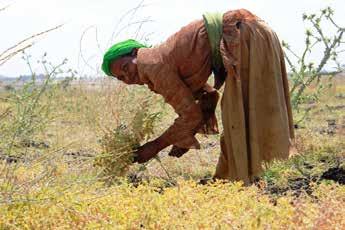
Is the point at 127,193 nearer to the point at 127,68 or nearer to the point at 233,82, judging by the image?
the point at 233,82

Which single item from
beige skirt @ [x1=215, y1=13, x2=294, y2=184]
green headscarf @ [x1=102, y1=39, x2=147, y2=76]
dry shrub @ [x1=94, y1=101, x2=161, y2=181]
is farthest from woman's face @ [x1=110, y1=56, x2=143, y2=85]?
beige skirt @ [x1=215, y1=13, x2=294, y2=184]

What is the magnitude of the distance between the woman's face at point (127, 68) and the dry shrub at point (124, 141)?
0.99 feet

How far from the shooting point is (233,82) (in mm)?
5188

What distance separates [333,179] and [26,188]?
286cm

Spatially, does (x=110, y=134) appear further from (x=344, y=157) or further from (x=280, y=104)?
(x=344, y=157)

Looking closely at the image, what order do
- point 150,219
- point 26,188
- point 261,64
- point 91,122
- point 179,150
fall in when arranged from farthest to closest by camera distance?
point 91,122 → point 179,150 → point 261,64 → point 26,188 → point 150,219

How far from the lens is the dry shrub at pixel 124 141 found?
513 cm

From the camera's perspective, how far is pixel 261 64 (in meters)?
5.21

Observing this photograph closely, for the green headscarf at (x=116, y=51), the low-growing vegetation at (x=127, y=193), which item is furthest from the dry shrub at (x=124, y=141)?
the green headscarf at (x=116, y=51)

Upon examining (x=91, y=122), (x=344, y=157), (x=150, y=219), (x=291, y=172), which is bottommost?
(x=344, y=157)

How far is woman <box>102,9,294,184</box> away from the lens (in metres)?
5.18

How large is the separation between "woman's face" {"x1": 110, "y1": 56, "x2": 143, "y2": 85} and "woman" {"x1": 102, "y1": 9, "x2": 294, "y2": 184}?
0.04 metres

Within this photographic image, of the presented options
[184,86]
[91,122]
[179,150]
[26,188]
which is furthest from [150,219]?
[91,122]

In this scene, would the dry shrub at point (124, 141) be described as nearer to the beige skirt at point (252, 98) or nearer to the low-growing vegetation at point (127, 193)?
the low-growing vegetation at point (127, 193)
